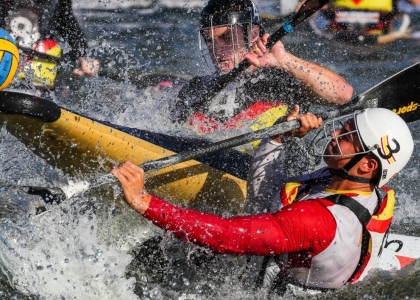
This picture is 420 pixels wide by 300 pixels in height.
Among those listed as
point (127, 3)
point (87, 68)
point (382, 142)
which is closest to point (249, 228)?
point (382, 142)

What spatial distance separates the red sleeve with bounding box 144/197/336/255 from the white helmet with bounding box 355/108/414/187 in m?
0.41

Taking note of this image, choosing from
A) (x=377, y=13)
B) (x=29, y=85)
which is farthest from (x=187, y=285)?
(x=377, y=13)

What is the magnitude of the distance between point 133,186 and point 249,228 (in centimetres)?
52

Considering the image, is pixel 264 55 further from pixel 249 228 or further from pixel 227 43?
pixel 249 228

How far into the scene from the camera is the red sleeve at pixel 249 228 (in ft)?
9.39

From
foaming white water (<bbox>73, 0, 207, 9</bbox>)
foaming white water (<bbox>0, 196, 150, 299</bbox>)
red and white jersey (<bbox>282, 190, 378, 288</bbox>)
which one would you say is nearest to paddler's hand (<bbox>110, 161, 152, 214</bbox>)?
foaming white water (<bbox>0, 196, 150, 299</bbox>)

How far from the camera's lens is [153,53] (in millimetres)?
9391

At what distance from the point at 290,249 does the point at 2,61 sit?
201cm

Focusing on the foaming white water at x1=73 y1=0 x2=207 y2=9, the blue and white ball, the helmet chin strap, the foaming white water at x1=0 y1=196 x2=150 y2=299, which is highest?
the blue and white ball

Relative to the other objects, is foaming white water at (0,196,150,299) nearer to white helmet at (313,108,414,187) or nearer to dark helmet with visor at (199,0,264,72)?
white helmet at (313,108,414,187)

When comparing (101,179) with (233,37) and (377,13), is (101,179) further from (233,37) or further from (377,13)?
(377,13)

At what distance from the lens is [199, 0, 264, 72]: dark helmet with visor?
14.9 ft

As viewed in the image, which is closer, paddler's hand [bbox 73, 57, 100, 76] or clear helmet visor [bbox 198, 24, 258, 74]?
clear helmet visor [bbox 198, 24, 258, 74]

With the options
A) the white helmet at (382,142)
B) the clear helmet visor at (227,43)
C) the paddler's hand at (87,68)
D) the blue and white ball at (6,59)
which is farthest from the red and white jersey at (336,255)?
the paddler's hand at (87,68)
